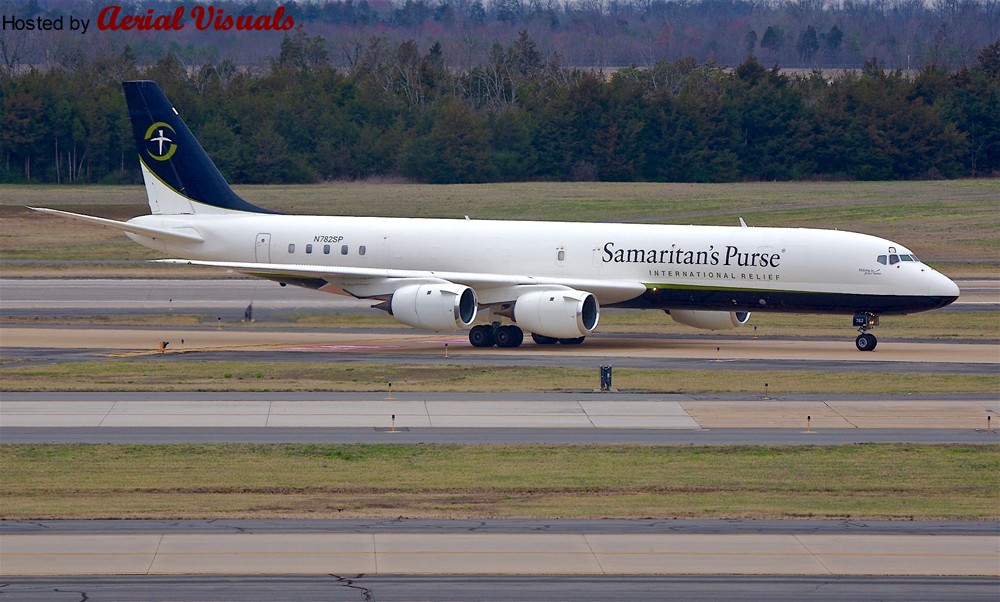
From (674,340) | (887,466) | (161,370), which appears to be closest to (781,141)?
(674,340)

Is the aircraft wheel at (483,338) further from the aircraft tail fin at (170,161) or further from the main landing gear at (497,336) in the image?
the aircraft tail fin at (170,161)

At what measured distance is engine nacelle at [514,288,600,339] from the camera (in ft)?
144

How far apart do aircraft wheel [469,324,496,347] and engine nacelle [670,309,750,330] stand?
6.32 m

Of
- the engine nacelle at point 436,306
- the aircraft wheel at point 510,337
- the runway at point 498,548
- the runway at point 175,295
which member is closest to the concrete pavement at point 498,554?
the runway at point 498,548

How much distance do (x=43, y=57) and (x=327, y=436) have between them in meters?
166

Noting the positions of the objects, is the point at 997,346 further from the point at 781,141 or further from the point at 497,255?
the point at 781,141

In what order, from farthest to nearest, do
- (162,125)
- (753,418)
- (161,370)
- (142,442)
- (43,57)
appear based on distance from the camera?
(43,57), (162,125), (161,370), (753,418), (142,442)

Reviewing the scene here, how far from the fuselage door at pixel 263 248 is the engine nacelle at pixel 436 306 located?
6614mm

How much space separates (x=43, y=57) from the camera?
597 ft

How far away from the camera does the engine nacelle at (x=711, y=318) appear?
4731 centimetres

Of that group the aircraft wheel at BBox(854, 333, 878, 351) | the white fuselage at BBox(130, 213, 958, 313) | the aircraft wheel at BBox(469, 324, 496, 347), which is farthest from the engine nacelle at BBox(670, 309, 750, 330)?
the aircraft wheel at BBox(469, 324, 496, 347)

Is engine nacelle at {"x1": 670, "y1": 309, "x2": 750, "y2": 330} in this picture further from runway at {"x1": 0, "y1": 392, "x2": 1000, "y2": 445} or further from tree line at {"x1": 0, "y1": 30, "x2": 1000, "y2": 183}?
tree line at {"x1": 0, "y1": 30, "x2": 1000, "y2": 183}

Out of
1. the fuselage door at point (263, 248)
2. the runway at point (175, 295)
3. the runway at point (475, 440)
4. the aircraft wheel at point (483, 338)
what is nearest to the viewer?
the runway at point (475, 440)

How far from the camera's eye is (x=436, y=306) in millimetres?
44375
